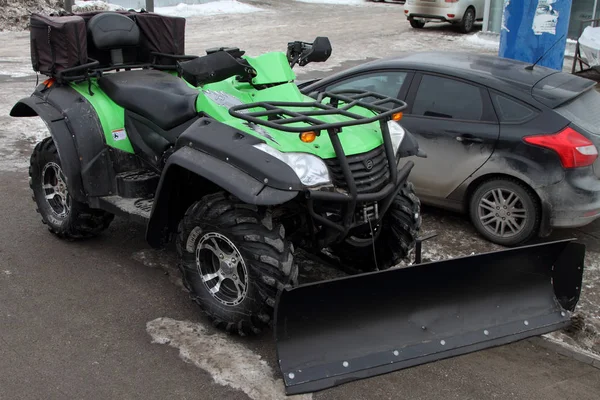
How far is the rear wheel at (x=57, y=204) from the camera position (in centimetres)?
558

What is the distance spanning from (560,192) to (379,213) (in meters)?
2.10

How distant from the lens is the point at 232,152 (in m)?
4.02

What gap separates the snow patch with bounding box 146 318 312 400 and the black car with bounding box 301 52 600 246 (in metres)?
2.85

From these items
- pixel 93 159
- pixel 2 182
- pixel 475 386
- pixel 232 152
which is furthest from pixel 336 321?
pixel 2 182

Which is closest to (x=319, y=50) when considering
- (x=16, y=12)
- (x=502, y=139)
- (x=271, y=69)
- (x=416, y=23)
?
(x=271, y=69)

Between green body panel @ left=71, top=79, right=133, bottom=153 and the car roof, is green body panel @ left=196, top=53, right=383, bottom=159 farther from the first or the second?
the car roof

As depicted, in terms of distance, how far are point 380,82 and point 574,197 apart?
2.16m

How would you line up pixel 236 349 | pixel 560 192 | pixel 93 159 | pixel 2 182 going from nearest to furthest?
pixel 236 349 < pixel 93 159 < pixel 560 192 < pixel 2 182

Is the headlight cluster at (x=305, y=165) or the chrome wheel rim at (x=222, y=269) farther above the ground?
the headlight cluster at (x=305, y=165)

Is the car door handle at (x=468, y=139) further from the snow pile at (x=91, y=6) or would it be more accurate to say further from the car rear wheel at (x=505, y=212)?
the snow pile at (x=91, y=6)

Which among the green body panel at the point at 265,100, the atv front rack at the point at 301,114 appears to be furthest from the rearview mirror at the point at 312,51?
the atv front rack at the point at 301,114

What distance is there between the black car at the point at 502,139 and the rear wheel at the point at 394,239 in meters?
1.34

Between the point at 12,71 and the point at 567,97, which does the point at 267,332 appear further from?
the point at 12,71

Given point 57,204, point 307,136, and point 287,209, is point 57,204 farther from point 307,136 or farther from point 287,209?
point 307,136
